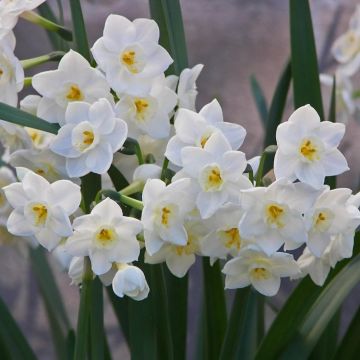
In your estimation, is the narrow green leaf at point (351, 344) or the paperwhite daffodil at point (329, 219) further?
the narrow green leaf at point (351, 344)

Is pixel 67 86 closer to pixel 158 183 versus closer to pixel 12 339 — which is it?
pixel 158 183

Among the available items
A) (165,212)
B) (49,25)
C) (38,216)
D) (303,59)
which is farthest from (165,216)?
(303,59)

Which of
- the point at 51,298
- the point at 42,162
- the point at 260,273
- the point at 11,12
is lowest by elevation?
the point at 51,298

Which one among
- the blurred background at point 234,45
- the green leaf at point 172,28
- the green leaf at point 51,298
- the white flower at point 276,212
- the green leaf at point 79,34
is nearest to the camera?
the white flower at point 276,212

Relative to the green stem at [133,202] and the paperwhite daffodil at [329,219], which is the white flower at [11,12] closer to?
the green stem at [133,202]

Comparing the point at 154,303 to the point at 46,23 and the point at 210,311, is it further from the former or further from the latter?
the point at 46,23

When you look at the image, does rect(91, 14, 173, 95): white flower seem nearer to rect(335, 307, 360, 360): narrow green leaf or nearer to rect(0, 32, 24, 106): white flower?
rect(0, 32, 24, 106): white flower

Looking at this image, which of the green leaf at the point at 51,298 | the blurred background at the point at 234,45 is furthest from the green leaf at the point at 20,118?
the blurred background at the point at 234,45
